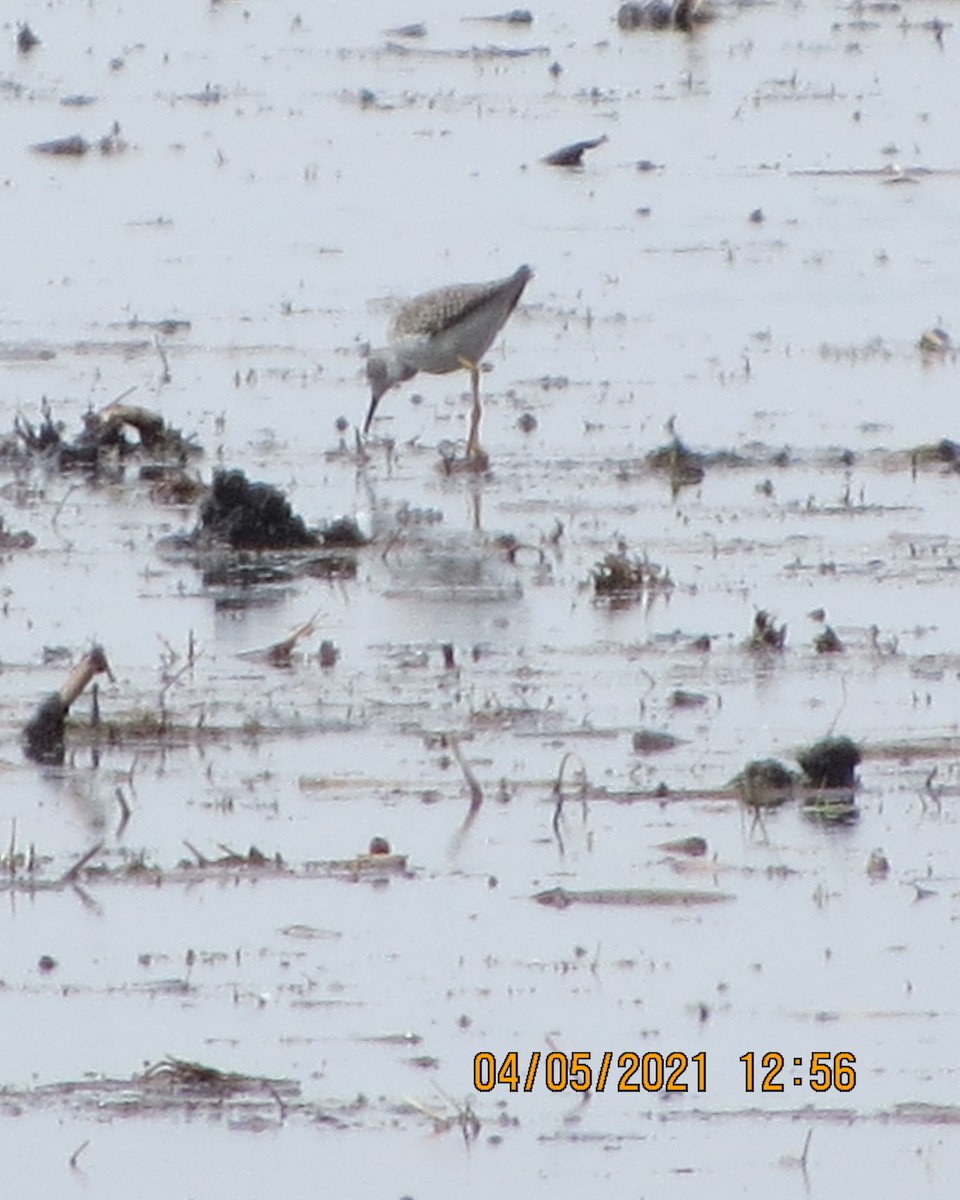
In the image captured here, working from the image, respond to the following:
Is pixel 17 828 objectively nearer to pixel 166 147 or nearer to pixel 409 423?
pixel 409 423

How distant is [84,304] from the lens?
17953 mm

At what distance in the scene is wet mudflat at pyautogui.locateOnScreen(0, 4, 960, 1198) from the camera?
25.1 ft

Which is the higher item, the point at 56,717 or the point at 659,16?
the point at 659,16

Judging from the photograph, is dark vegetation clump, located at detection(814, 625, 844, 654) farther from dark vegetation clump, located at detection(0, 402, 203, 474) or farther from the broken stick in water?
dark vegetation clump, located at detection(0, 402, 203, 474)

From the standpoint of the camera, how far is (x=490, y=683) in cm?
1102

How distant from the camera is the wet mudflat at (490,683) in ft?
25.1

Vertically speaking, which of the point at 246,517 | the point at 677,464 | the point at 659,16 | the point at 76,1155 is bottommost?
the point at 76,1155

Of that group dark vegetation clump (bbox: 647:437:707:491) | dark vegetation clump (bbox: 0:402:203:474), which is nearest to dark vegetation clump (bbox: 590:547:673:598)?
dark vegetation clump (bbox: 647:437:707:491)

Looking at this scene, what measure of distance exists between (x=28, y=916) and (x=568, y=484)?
5681 mm

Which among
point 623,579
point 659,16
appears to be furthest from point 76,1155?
point 659,16

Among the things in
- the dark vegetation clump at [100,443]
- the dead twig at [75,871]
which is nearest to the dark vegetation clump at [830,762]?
the dead twig at [75,871]

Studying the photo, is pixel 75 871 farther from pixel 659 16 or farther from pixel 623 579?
pixel 659 16

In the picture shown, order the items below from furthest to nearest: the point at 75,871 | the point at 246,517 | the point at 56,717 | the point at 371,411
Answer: the point at 371,411
the point at 246,517
the point at 56,717
the point at 75,871
